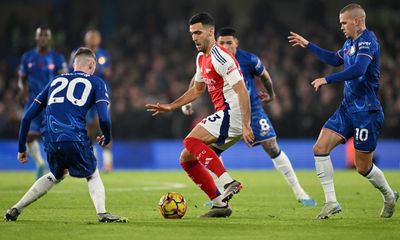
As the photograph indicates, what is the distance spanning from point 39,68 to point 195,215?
6.26 m

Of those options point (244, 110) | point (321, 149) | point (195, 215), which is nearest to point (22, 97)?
point (195, 215)

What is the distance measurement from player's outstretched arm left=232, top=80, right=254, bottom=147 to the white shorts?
0.34 m

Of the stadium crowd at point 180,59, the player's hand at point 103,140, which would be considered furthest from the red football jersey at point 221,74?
the stadium crowd at point 180,59

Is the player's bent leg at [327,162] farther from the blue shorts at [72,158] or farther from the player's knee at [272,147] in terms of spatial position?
the blue shorts at [72,158]

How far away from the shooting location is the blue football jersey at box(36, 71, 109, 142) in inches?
347

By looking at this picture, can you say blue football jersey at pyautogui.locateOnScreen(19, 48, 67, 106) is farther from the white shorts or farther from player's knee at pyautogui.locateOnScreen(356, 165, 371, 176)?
player's knee at pyautogui.locateOnScreen(356, 165, 371, 176)

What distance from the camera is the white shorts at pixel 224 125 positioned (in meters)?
9.38

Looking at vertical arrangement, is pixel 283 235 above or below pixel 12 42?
below

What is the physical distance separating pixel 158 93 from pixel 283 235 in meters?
16.1

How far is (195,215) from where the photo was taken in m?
9.92

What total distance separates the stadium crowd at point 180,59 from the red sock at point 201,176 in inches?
466

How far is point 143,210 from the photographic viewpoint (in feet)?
34.4

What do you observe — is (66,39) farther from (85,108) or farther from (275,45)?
(85,108)

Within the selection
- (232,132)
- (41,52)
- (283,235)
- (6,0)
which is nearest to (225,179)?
(232,132)
